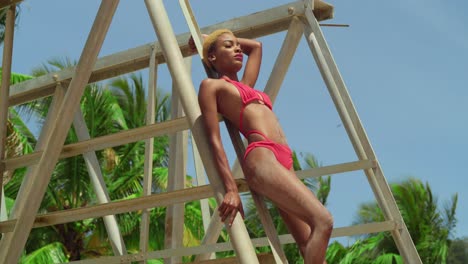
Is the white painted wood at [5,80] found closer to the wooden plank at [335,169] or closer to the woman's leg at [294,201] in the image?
the wooden plank at [335,169]

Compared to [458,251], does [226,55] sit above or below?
below

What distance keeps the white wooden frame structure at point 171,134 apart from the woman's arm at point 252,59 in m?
0.36

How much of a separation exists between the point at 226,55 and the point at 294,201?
1.18 m

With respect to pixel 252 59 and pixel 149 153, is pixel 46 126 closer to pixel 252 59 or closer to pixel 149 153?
pixel 149 153

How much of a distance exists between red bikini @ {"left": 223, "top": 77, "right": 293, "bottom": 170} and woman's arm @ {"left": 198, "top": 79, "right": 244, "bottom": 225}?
15cm

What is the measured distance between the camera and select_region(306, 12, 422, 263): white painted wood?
7.93 m

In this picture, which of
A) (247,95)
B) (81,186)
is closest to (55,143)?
(247,95)

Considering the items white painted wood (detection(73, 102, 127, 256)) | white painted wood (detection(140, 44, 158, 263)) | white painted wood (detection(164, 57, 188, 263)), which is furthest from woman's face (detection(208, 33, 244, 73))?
white painted wood (detection(73, 102, 127, 256))

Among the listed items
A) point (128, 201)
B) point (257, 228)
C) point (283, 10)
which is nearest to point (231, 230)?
point (128, 201)

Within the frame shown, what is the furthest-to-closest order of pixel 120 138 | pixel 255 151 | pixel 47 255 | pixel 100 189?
pixel 47 255 → pixel 100 189 → pixel 120 138 → pixel 255 151

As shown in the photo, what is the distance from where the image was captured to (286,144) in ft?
17.6

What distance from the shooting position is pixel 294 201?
4.96 m

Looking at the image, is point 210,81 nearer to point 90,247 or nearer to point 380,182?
point 380,182

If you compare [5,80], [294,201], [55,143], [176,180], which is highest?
[5,80]
